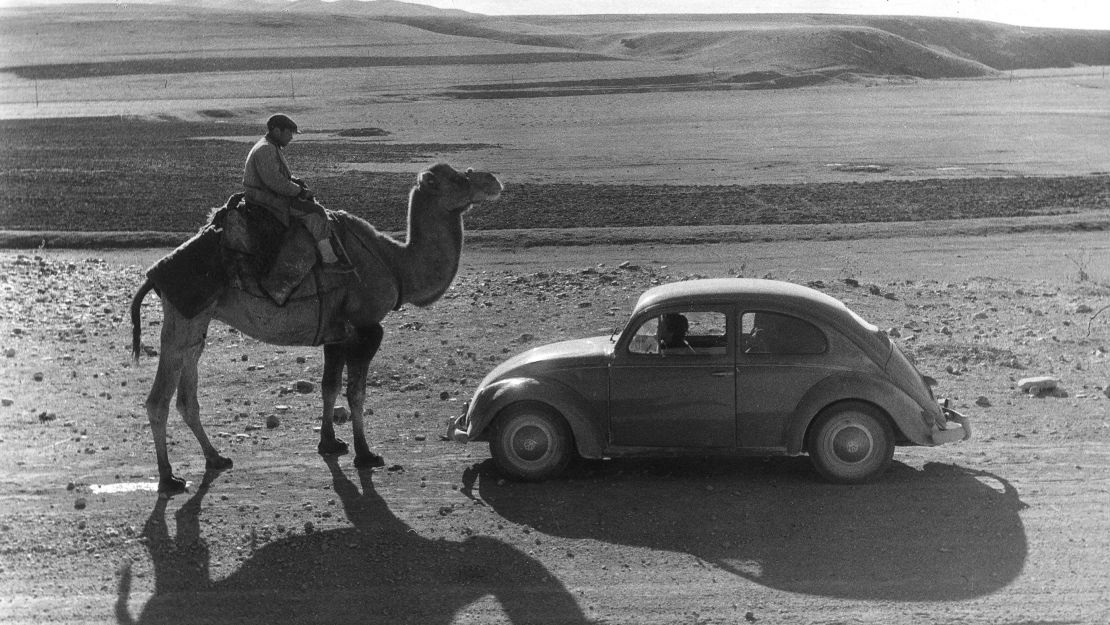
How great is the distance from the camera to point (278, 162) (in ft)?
34.7

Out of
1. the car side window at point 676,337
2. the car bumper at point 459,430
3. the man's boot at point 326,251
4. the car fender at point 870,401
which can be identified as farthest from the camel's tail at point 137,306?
the car fender at point 870,401

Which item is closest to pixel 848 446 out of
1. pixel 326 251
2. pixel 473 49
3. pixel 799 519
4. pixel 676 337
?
pixel 799 519

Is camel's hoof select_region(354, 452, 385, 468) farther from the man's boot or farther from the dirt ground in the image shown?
the man's boot

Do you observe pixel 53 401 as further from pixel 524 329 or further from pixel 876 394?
pixel 876 394

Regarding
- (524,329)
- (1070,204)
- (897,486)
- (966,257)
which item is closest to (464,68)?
(1070,204)

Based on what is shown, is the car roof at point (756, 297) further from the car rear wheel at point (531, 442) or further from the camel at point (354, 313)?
the camel at point (354, 313)

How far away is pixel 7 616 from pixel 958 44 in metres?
187

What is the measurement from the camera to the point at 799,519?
31.5 feet

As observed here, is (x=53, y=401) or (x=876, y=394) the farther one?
(x=53, y=401)

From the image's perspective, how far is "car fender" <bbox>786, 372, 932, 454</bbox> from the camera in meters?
10.1

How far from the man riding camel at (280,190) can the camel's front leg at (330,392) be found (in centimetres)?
93

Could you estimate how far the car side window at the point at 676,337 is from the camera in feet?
34.3

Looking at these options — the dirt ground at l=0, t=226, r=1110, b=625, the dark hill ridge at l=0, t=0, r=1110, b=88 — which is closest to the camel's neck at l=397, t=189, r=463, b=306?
the dirt ground at l=0, t=226, r=1110, b=625

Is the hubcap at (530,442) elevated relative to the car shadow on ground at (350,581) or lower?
elevated
